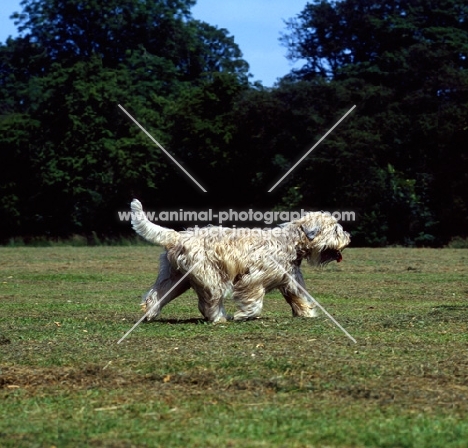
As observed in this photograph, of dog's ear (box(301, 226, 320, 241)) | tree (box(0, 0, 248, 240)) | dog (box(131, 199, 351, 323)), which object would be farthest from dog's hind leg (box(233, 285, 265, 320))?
tree (box(0, 0, 248, 240))

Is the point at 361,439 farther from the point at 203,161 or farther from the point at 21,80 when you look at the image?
the point at 21,80

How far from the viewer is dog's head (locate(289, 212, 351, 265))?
16.5 meters

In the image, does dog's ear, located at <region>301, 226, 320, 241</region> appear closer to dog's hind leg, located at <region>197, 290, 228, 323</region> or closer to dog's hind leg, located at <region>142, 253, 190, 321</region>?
dog's hind leg, located at <region>197, 290, 228, 323</region>

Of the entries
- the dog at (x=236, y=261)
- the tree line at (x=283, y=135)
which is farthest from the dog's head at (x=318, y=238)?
the tree line at (x=283, y=135)

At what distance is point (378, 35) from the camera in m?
70.1

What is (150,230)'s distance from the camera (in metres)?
16.2

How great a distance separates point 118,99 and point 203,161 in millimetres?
8518

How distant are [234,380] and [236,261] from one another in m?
5.18

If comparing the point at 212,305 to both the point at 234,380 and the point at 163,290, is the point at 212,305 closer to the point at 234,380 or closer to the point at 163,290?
the point at 163,290

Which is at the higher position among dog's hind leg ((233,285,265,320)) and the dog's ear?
the dog's ear

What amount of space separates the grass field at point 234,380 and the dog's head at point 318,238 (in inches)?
36.4

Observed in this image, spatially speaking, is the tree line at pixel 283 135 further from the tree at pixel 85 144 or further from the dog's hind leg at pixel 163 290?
the dog's hind leg at pixel 163 290

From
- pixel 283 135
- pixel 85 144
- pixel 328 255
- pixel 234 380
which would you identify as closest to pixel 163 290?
pixel 328 255

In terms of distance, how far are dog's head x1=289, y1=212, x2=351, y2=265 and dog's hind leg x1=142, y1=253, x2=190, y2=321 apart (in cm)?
169
